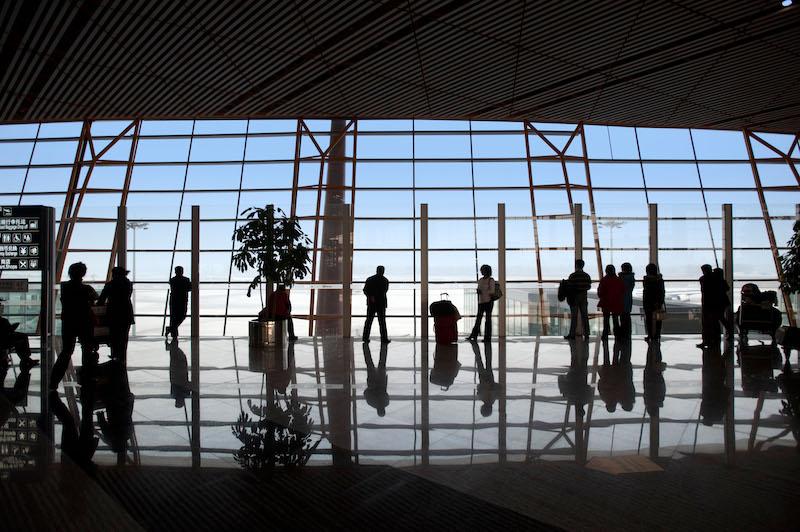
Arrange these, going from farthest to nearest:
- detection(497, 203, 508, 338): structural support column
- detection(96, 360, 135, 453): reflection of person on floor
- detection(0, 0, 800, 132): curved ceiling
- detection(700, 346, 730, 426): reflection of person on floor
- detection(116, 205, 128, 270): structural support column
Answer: detection(497, 203, 508, 338): structural support column → detection(116, 205, 128, 270): structural support column → detection(0, 0, 800, 132): curved ceiling → detection(700, 346, 730, 426): reflection of person on floor → detection(96, 360, 135, 453): reflection of person on floor

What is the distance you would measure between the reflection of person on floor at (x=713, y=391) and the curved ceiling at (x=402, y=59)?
639cm

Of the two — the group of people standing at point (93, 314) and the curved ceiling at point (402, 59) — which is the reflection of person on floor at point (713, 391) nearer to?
the curved ceiling at point (402, 59)

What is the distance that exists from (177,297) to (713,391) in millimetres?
10086


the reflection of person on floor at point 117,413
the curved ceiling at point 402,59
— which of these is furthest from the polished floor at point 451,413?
the curved ceiling at point 402,59

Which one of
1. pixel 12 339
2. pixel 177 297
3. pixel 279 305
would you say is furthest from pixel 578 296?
pixel 12 339

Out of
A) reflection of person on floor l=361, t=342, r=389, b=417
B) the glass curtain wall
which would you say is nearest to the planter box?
reflection of person on floor l=361, t=342, r=389, b=417

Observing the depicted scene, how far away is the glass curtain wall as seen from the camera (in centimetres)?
1627

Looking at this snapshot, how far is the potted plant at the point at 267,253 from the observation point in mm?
11359

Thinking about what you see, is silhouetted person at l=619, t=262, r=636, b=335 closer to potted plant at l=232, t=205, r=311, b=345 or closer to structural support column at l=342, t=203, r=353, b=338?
structural support column at l=342, t=203, r=353, b=338

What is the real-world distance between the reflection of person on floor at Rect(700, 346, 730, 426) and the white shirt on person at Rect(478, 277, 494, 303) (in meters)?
3.93

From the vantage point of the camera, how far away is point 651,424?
200 inches

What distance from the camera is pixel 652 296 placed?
11523 mm

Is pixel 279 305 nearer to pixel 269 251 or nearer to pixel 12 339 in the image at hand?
pixel 269 251

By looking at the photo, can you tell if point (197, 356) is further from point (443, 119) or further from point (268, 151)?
point (443, 119)
